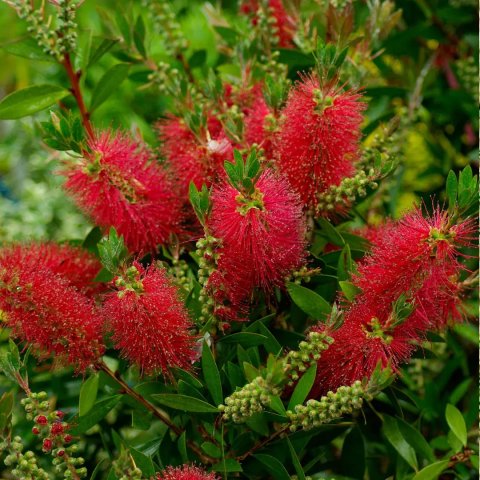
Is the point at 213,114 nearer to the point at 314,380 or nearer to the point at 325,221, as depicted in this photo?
the point at 325,221

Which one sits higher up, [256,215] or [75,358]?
[256,215]

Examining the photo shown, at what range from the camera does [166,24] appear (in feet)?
2.96

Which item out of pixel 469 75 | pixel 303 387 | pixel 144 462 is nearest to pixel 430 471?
pixel 303 387

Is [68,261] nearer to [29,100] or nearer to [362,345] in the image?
[29,100]

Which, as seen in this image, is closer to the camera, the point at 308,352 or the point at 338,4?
the point at 308,352

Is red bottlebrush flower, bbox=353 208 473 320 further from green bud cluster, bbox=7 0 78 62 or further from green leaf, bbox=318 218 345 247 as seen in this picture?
green bud cluster, bbox=7 0 78 62

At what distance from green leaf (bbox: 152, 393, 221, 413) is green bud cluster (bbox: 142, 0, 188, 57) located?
465mm

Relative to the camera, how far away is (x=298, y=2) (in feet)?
2.78

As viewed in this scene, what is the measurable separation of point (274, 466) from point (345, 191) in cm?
25

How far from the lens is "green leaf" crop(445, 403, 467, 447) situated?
0.71 metres

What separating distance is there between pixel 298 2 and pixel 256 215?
36 centimetres

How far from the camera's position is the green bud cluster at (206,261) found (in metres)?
0.61

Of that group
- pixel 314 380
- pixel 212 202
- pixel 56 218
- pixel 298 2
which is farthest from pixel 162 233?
pixel 56 218

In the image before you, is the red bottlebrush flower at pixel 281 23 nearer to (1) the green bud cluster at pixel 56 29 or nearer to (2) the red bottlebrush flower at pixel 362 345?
(1) the green bud cluster at pixel 56 29
